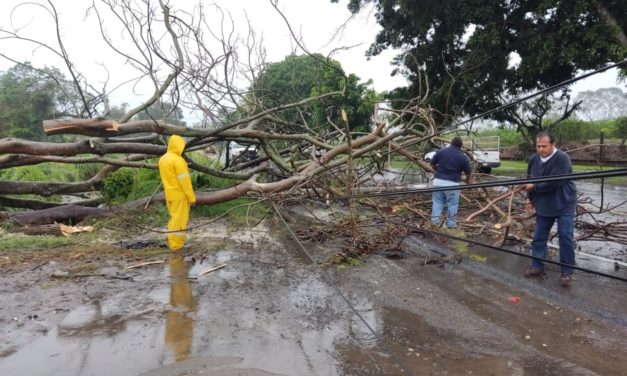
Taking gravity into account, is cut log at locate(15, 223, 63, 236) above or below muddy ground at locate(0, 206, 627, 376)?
above

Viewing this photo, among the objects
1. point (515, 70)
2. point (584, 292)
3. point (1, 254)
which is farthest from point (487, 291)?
point (515, 70)

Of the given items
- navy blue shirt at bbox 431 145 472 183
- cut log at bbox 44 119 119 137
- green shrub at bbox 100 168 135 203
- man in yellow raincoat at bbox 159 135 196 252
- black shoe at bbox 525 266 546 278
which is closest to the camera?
black shoe at bbox 525 266 546 278

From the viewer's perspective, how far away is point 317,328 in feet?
10.1

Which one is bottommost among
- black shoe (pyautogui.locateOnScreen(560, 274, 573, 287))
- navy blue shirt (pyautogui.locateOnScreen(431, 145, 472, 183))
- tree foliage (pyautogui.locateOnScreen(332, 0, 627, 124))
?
black shoe (pyautogui.locateOnScreen(560, 274, 573, 287))

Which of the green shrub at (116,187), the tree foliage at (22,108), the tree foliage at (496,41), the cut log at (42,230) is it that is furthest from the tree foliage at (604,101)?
the cut log at (42,230)

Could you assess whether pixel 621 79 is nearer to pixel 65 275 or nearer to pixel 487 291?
pixel 487 291

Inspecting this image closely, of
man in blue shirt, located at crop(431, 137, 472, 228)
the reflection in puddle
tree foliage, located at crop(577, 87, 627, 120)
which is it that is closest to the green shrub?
the reflection in puddle

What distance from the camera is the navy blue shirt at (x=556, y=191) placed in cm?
387

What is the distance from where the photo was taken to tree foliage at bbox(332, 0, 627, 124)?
1121cm

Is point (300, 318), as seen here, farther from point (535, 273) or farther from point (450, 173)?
point (450, 173)

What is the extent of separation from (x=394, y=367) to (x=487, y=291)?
1.70 m

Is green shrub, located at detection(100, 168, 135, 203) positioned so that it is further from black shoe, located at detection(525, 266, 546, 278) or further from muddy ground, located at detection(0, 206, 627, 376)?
black shoe, located at detection(525, 266, 546, 278)

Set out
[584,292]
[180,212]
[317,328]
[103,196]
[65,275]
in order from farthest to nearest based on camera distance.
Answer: [103,196] → [180,212] → [65,275] → [584,292] → [317,328]

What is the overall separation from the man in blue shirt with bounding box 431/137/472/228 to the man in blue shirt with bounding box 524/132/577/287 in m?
1.59
